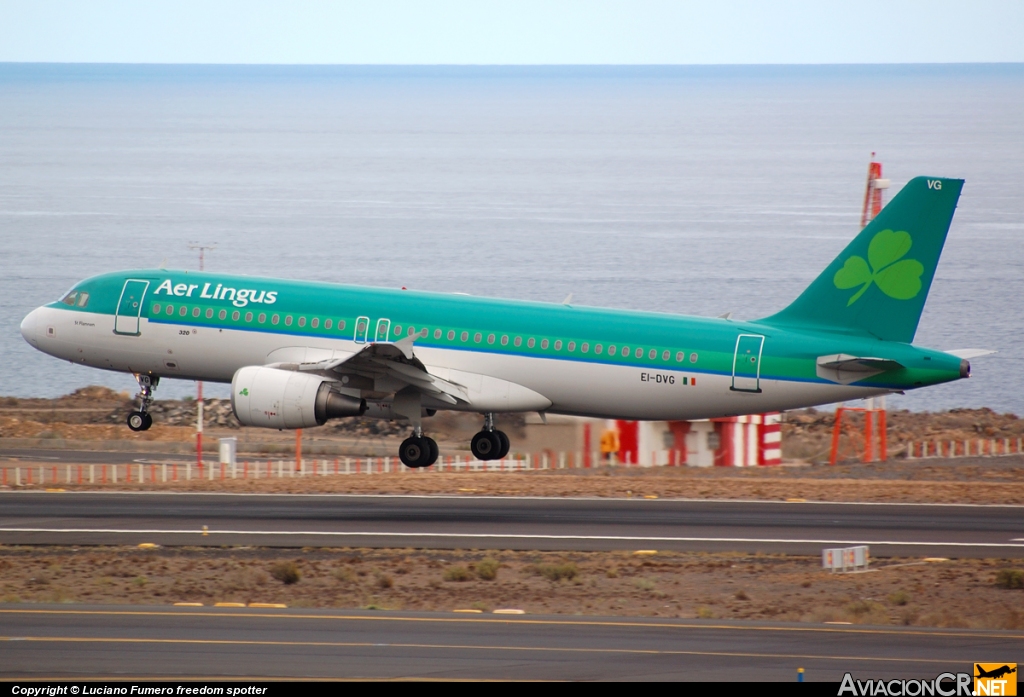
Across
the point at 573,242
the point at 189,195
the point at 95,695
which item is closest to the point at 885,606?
the point at 95,695

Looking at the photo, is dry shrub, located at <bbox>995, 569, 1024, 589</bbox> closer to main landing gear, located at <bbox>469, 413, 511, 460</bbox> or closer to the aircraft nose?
main landing gear, located at <bbox>469, 413, 511, 460</bbox>

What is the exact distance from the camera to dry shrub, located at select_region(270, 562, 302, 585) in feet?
88.5

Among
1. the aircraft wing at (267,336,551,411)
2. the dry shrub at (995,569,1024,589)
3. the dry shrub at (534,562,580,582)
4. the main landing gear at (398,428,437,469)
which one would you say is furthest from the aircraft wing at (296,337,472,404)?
the dry shrub at (995,569,1024,589)

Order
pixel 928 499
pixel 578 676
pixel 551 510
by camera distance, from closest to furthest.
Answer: pixel 578 676
pixel 551 510
pixel 928 499

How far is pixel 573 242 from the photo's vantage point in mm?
149250

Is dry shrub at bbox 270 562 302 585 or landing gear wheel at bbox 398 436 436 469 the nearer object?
dry shrub at bbox 270 562 302 585

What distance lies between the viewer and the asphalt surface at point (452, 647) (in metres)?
18.4

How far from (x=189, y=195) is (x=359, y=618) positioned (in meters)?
181

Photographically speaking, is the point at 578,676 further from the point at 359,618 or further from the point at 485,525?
the point at 485,525

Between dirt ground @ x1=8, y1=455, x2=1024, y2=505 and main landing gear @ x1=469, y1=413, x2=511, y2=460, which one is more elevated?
main landing gear @ x1=469, y1=413, x2=511, y2=460

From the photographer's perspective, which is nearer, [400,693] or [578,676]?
[400,693]

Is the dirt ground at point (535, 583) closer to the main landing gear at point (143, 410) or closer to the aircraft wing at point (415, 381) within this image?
the aircraft wing at point (415, 381)

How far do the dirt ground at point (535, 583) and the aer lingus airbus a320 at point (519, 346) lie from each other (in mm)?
7489

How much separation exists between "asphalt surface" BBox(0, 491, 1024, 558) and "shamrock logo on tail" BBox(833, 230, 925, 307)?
594 centimetres
